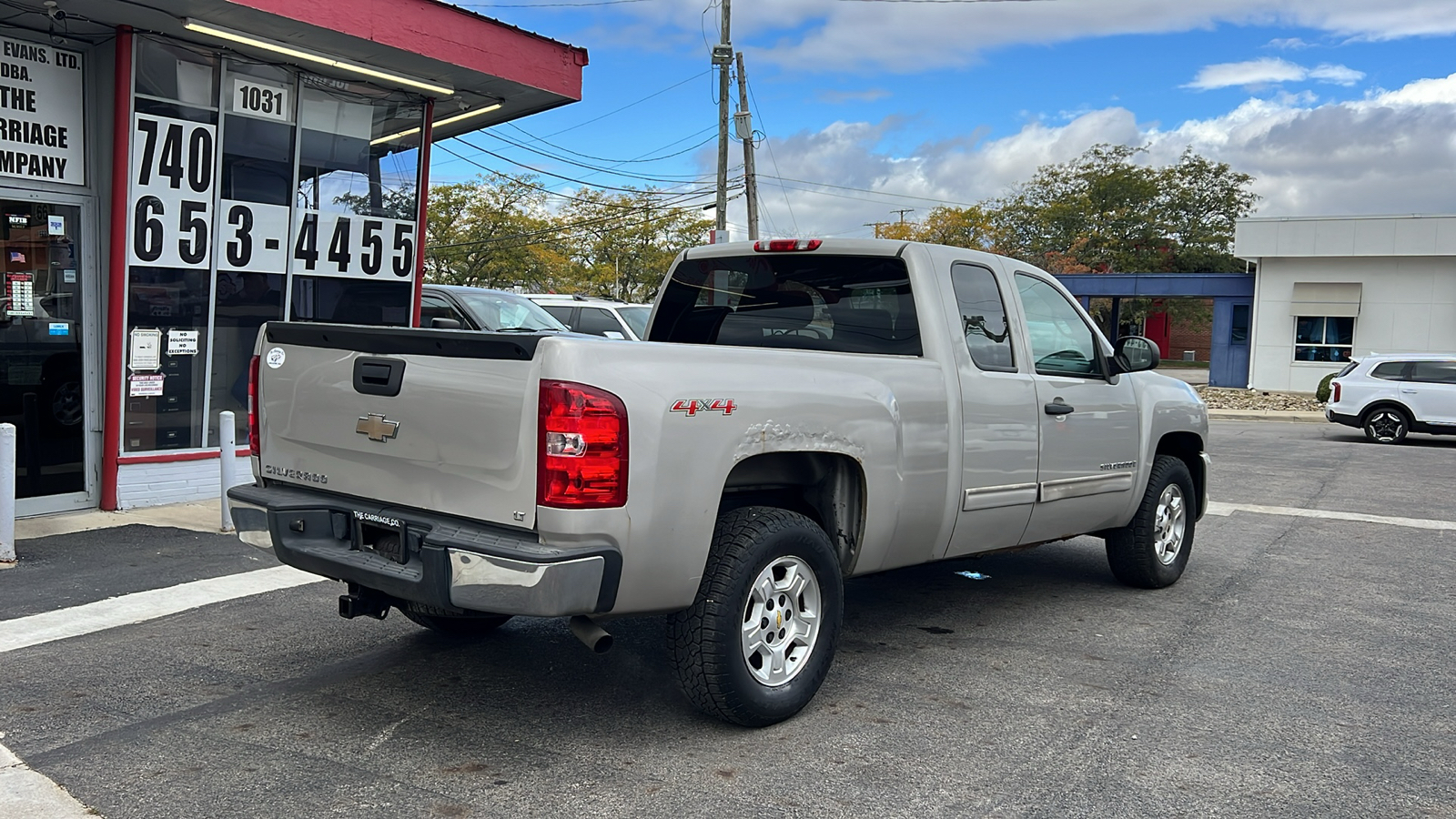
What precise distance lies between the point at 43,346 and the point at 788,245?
6181mm

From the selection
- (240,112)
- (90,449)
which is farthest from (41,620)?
(240,112)

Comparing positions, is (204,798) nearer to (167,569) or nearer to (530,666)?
(530,666)

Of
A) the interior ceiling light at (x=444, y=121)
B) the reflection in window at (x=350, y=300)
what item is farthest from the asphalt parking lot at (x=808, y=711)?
the interior ceiling light at (x=444, y=121)

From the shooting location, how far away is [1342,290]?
32438mm

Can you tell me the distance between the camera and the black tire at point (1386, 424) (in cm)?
1855

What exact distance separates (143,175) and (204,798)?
21.6ft

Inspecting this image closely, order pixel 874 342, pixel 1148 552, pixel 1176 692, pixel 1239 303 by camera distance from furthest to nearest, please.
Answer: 1. pixel 1239 303
2. pixel 1148 552
3. pixel 874 342
4. pixel 1176 692

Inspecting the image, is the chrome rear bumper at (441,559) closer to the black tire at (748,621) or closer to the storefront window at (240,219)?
the black tire at (748,621)

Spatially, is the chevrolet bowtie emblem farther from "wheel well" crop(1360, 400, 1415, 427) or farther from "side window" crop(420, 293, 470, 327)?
"wheel well" crop(1360, 400, 1415, 427)

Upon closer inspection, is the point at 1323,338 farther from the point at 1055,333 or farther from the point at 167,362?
the point at 167,362

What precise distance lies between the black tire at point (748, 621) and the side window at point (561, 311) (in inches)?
467

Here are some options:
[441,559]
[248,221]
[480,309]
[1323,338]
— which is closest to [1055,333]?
[441,559]

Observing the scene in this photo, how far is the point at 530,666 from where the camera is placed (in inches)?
199

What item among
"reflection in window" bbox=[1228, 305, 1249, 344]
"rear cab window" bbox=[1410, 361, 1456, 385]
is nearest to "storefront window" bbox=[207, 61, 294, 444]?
"rear cab window" bbox=[1410, 361, 1456, 385]
